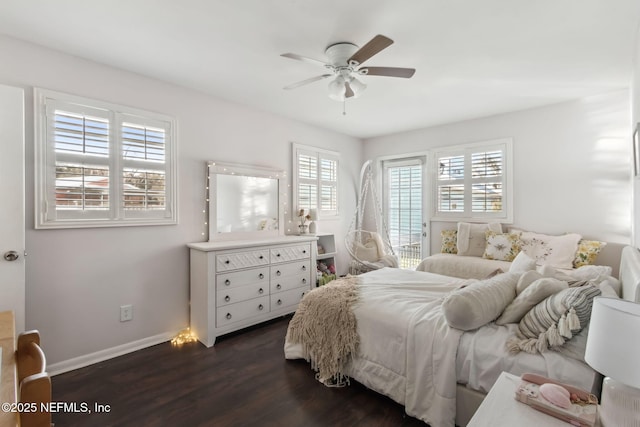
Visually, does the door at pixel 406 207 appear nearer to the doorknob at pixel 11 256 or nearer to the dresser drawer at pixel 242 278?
the dresser drawer at pixel 242 278

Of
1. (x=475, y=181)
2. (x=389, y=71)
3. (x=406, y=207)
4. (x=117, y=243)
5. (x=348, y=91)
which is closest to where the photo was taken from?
(x=389, y=71)

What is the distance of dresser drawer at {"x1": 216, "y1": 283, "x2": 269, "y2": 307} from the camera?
288 centimetres

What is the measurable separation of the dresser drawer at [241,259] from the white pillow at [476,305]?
2001mm

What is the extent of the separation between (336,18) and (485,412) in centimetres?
222

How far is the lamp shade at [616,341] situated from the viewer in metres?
0.79

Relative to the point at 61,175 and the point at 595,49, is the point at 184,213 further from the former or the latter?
the point at 595,49

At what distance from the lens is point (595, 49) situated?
2320mm

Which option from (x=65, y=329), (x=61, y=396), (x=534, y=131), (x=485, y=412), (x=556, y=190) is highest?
(x=534, y=131)

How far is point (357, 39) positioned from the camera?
2.16m

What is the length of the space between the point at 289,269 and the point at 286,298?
0.34 m

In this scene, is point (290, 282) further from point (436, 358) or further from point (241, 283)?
point (436, 358)

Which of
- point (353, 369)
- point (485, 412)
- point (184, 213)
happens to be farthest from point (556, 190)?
point (184, 213)

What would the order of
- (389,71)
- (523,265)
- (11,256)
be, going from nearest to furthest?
(11,256), (389,71), (523,265)

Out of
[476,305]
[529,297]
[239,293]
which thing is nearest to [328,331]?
[476,305]
